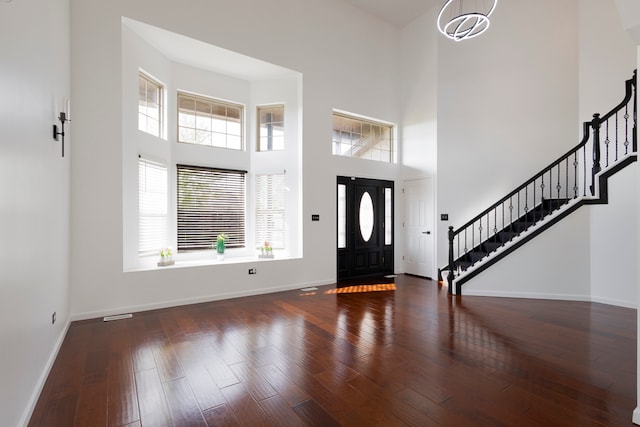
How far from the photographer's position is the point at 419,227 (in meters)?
6.84

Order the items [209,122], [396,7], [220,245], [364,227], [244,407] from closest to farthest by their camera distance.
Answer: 1. [244,407]
2. [220,245]
3. [209,122]
4. [396,7]
5. [364,227]

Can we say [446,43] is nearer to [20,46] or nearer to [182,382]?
[20,46]

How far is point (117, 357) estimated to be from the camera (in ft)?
9.46

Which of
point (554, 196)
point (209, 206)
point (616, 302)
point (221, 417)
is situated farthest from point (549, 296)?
point (209, 206)

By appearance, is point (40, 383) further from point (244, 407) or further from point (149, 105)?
point (149, 105)

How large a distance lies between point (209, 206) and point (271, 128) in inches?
76.3

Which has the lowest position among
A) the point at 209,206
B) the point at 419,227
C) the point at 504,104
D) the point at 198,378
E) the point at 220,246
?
the point at 198,378

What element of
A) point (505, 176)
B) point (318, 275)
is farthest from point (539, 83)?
point (318, 275)

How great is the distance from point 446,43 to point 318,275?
5.43 m

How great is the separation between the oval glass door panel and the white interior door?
2.97 feet

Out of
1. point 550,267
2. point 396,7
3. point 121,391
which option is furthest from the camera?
point 396,7

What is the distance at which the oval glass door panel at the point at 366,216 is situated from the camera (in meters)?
6.73

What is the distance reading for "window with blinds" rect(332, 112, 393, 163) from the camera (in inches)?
258

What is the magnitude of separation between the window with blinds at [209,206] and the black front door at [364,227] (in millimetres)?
1998
